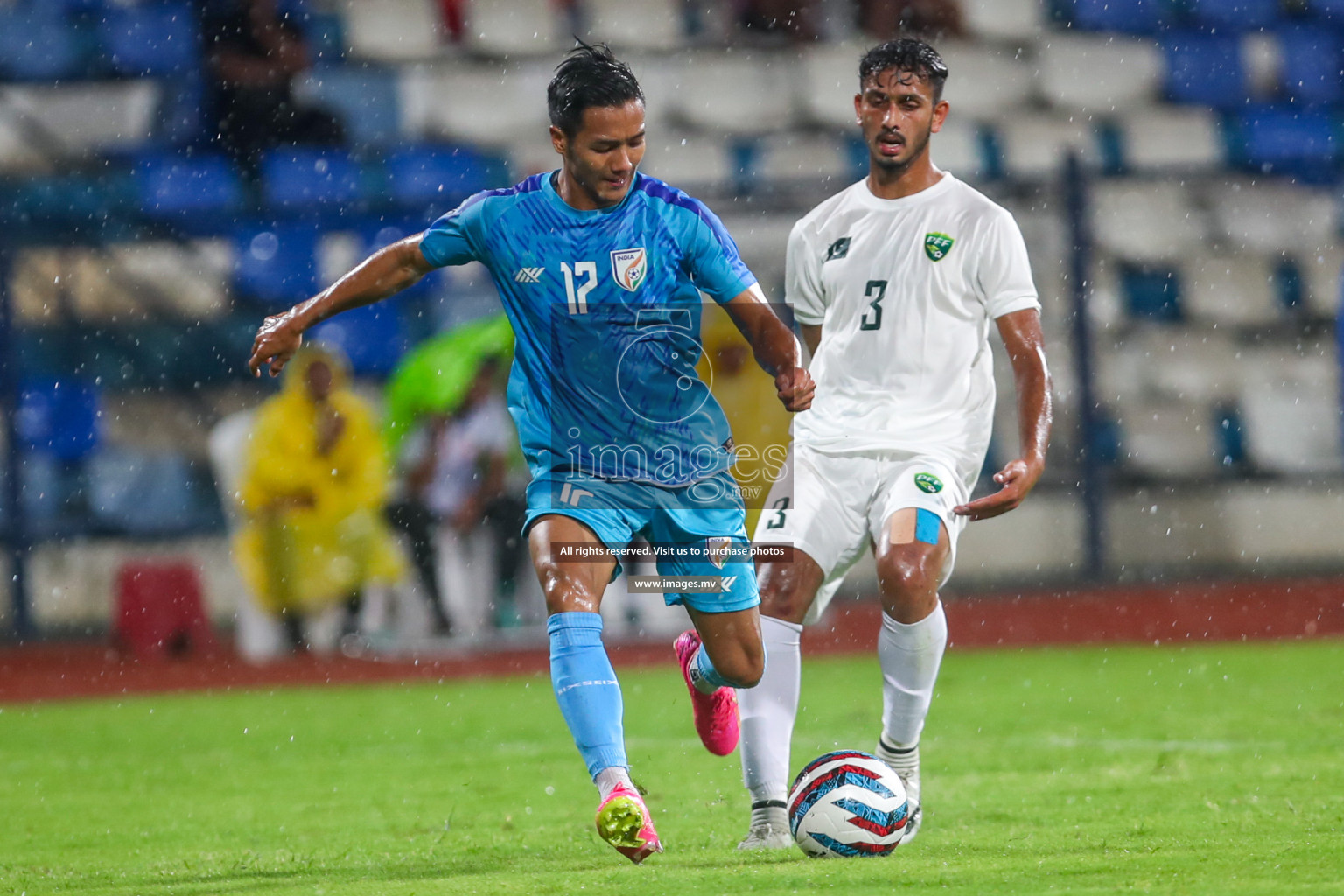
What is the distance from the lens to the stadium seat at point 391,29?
15.8 m

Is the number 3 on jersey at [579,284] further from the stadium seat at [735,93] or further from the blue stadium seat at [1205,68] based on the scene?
the blue stadium seat at [1205,68]

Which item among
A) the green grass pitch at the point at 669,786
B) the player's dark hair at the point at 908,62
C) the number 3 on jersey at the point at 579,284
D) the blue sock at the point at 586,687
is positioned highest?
the player's dark hair at the point at 908,62

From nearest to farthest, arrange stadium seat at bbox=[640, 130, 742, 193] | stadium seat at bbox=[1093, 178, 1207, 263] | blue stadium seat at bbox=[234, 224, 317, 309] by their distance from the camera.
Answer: blue stadium seat at bbox=[234, 224, 317, 309] → stadium seat at bbox=[1093, 178, 1207, 263] → stadium seat at bbox=[640, 130, 742, 193]

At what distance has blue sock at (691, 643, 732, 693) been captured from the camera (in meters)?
5.00

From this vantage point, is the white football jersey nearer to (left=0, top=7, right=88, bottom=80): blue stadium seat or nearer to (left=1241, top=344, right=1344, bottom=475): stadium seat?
(left=1241, top=344, right=1344, bottom=475): stadium seat

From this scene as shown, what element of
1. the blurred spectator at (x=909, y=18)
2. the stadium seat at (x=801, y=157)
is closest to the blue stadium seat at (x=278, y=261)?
the stadium seat at (x=801, y=157)

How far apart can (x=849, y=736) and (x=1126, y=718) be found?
1.30 m

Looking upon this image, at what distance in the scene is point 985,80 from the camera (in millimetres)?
16219

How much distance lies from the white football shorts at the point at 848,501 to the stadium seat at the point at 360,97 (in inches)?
406

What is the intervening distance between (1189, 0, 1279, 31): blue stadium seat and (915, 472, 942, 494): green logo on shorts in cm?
1248

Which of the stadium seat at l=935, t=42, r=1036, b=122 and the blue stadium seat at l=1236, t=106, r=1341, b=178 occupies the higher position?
the stadium seat at l=935, t=42, r=1036, b=122

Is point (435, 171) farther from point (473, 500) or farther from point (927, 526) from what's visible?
point (927, 526)

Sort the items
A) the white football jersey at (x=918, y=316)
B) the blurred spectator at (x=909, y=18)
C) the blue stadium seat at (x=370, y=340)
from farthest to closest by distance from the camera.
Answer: the blurred spectator at (x=909, y=18)
the blue stadium seat at (x=370, y=340)
the white football jersey at (x=918, y=316)

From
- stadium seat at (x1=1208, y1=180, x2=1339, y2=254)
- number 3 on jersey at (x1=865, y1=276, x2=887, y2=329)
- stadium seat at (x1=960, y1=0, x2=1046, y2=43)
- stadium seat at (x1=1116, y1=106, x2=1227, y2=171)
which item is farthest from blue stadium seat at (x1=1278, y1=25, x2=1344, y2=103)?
number 3 on jersey at (x1=865, y1=276, x2=887, y2=329)
